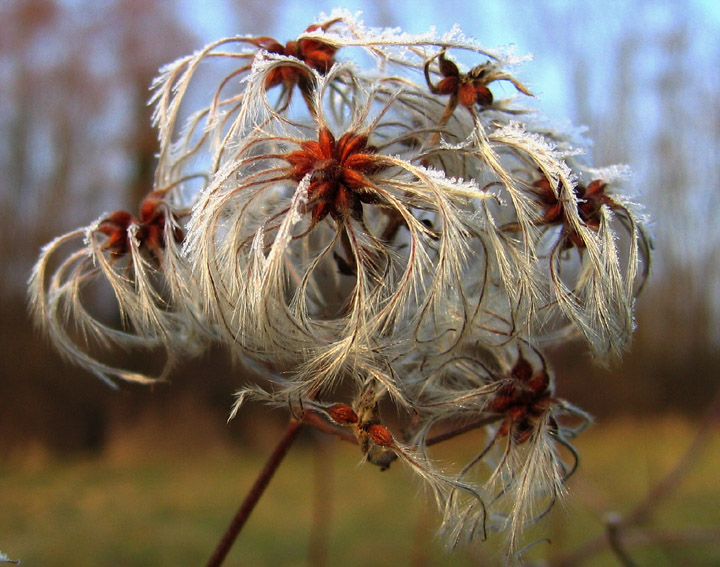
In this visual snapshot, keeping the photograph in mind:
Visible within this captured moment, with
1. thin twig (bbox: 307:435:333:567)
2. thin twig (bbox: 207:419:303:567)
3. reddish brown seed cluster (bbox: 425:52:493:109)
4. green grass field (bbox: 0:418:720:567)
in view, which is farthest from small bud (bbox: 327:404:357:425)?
green grass field (bbox: 0:418:720:567)

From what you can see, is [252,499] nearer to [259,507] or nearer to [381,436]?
[381,436]

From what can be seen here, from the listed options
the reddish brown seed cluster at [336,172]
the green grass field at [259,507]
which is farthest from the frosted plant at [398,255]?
the green grass field at [259,507]

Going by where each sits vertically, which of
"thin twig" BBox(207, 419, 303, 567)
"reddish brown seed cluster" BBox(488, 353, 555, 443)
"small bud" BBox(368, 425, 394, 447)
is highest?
"small bud" BBox(368, 425, 394, 447)

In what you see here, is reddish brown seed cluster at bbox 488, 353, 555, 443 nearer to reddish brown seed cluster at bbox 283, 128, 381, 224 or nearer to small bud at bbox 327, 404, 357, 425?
small bud at bbox 327, 404, 357, 425

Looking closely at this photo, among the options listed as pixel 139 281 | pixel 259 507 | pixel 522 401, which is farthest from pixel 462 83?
pixel 259 507

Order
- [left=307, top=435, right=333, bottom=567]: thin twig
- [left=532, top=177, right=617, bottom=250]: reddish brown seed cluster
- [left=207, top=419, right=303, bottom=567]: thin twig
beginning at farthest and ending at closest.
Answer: [left=307, top=435, right=333, bottom=567]: thin twig, [left=207, top=419, right=303, bottom=567]: thin twig, [left=532, top=177, right=617, bottom=250]: reddish brown seed cluster

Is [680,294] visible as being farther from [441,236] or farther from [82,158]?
[441,236]

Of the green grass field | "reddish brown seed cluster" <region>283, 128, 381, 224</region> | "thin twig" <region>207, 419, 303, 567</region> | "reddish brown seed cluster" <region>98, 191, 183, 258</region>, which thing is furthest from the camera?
the green grass field
